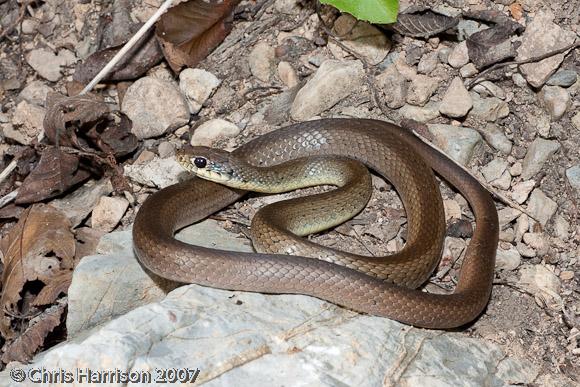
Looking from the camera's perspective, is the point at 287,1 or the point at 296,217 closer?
the point at 296,217

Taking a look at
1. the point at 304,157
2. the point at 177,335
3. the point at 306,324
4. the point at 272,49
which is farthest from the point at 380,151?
the point at 177,335

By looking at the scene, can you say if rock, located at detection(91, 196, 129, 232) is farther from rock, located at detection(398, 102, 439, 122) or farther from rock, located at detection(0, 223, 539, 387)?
rock, located at detection(398, 102, 439, 122)

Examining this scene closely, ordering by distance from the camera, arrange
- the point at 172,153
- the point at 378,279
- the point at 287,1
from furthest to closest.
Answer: the point at 287,1 < the point at 172,153 < the point at 378,279

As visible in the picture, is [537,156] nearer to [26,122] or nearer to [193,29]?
[193,29]

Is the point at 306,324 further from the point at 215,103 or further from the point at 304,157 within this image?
the point at 215,103

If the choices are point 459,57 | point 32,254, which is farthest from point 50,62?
point 459,57

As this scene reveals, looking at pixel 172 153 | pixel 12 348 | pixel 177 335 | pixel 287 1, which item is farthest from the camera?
pixel 287 1
